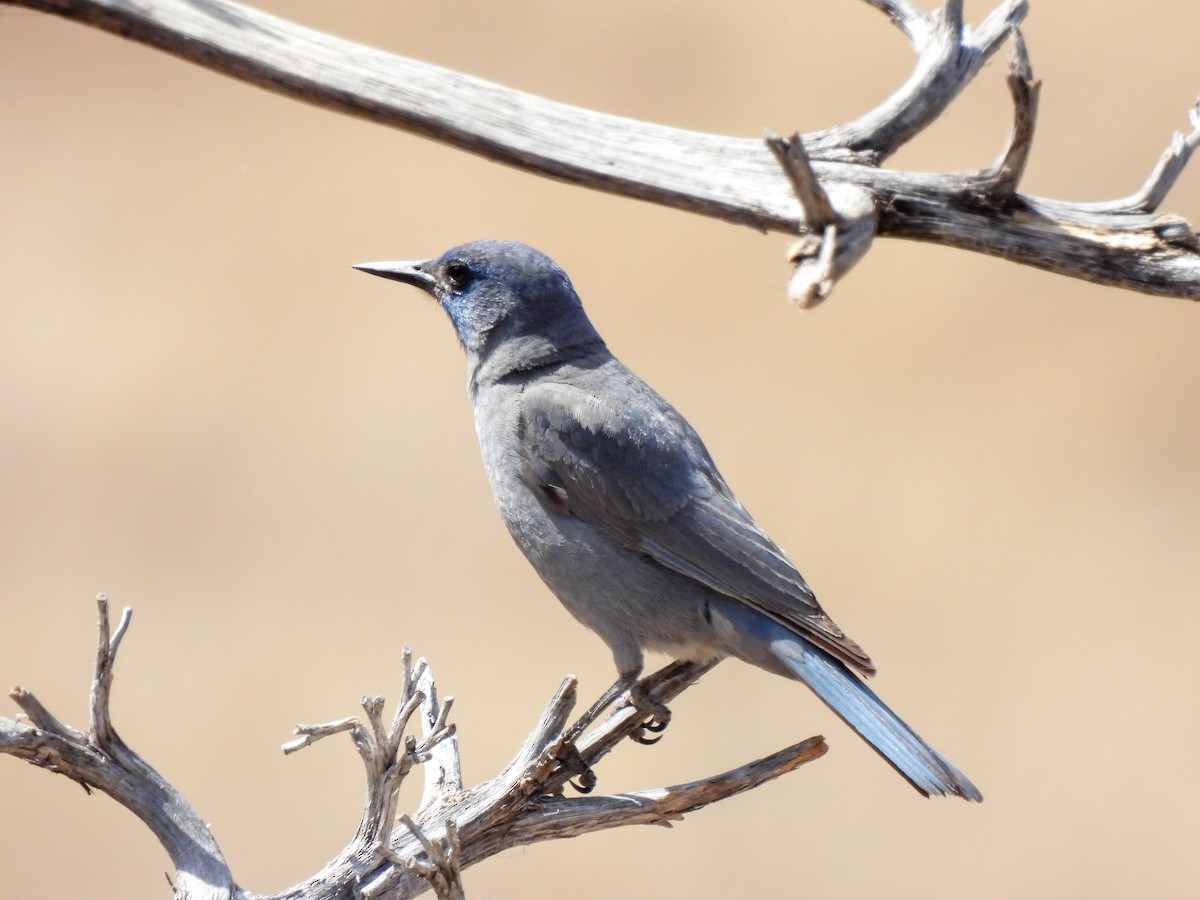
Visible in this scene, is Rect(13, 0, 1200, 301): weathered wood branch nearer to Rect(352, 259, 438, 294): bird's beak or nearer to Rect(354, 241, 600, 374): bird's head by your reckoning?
Rect(354, 241, 600, 374): bird's head

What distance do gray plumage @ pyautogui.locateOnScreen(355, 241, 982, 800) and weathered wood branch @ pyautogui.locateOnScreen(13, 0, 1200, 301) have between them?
2.67 feet

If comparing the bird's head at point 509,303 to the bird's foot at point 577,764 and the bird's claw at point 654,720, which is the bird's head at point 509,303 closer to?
the bird's claw at point 654,720

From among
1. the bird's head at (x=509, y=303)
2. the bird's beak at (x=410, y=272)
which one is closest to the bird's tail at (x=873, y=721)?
the bird's head at (x=509, y=303)

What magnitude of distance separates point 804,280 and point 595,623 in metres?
1.27

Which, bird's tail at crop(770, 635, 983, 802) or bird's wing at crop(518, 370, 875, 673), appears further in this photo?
bird's wing at crop(518, 370, 875, 673)

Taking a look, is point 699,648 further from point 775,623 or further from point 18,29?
point 18,29

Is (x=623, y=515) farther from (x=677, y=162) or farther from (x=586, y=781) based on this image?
(x=677, y=162)

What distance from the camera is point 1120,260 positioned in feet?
11.0

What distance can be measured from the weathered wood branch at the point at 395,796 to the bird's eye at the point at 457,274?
4.76ft

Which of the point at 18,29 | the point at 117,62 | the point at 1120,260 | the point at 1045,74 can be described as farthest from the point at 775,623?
the point at 18,29

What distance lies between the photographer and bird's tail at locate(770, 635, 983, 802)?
3.22 m

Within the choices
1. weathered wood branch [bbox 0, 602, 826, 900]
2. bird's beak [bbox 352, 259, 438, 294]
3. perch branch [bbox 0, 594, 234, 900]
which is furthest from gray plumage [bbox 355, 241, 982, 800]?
perch branch [bbox 0, 594, 234, 900]

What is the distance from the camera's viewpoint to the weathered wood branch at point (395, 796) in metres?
2.98

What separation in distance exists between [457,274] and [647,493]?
1.05 meters
